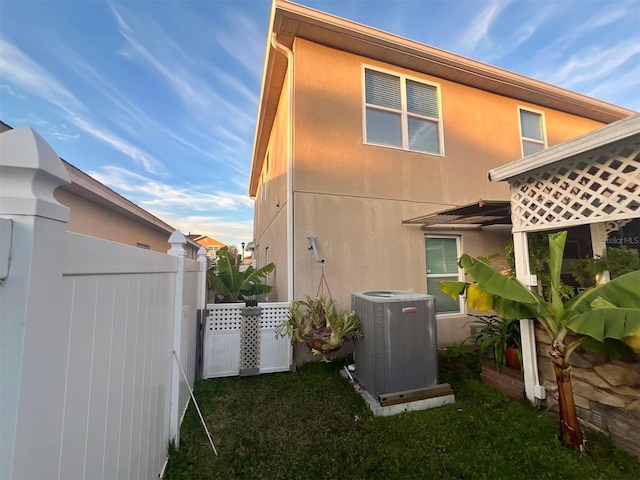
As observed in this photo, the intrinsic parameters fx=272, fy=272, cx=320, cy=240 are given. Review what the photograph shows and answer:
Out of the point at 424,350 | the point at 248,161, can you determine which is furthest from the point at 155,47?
the point at 424,350

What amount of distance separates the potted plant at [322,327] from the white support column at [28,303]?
357cm

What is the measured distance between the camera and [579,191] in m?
3.50

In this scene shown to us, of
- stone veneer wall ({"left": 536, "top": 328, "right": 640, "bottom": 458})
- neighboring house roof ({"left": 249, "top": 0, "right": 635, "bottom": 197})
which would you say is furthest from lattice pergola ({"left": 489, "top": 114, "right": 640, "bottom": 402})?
neighboring house roof ({"left": 249, "top": 0, "right": 635, "bottom": 197})

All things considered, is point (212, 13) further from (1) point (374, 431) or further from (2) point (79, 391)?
(1) point (374, 431)

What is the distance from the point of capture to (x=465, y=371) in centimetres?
490

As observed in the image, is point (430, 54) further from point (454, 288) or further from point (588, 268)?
point (454, 288)

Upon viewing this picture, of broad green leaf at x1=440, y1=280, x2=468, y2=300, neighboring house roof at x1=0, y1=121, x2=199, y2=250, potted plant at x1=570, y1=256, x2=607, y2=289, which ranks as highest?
neighboring house roof at x1=0, y1=121, x2=199, y2=250

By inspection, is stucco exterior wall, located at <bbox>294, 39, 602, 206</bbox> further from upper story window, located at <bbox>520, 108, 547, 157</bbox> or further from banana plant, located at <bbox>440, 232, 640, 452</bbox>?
banana plant, located at <bbox>440, 232, 640, 452</bbox>

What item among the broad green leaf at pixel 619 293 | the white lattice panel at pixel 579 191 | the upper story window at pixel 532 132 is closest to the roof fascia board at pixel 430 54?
the upper story window at pixel 532 132

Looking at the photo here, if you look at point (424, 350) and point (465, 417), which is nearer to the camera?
point (465, 417)

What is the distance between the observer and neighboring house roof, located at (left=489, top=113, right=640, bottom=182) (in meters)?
2.83

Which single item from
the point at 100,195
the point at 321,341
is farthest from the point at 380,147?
the point at 100,195

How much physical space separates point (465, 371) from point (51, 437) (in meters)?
5.56

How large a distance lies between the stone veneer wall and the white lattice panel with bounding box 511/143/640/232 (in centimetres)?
171
